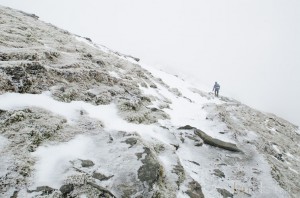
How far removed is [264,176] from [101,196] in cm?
1154

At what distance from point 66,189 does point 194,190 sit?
22.3 feet

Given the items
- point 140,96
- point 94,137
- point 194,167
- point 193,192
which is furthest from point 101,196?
point 140,96

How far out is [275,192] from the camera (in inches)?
604

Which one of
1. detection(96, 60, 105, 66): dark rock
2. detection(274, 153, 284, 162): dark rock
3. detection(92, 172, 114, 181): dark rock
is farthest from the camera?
detection(96, 60, 105, 66): dark rock

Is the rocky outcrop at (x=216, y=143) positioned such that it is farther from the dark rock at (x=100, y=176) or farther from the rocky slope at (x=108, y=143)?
the dark rock at (x=100, y=176)

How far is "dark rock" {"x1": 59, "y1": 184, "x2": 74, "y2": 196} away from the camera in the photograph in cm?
1018

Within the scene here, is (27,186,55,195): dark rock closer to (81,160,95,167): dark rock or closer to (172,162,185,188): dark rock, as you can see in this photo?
(81,160,95,167): dark rock

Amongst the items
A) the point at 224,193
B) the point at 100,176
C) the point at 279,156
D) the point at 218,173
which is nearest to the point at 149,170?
the point at 100,176

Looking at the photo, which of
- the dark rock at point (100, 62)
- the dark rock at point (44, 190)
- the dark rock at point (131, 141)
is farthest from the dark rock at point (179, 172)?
→ the dark rock at point (100, 62)

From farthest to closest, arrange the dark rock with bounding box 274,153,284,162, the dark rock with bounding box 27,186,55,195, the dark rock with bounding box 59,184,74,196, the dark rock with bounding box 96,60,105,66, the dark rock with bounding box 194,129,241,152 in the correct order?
the dark rock with bounding box 96,60,105,66, the dark rock with bounding box 274,153,284,162, the dark rock with bounding box 194,129,241,152, the dark rock with bounding box 59,184,74,196, the dark rock with bounding box 27,186,55,195

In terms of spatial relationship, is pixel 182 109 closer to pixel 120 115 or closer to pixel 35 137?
pixel 120 115

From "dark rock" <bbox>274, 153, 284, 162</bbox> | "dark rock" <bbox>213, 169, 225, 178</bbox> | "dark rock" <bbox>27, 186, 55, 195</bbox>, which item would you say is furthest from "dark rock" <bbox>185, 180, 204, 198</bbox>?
"dark rock" <bbox>274, 153, 284, 162</bbox>

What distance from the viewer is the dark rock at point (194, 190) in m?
13.0

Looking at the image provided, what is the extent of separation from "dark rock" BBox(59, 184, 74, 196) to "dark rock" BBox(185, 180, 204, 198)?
5946 millimetres
